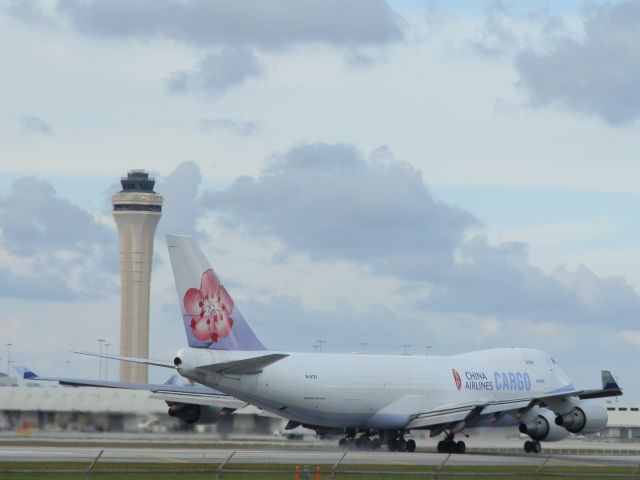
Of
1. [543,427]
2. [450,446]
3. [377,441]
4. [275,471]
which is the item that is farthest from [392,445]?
[275,471]

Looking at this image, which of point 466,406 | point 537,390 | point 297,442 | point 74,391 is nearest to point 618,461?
point 466,406

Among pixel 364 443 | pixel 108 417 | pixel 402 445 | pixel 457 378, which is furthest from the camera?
pixel 108 417

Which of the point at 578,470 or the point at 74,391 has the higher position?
the point at 74,391

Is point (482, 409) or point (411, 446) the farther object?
point (411, 446)

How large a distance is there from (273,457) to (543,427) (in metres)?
14.4

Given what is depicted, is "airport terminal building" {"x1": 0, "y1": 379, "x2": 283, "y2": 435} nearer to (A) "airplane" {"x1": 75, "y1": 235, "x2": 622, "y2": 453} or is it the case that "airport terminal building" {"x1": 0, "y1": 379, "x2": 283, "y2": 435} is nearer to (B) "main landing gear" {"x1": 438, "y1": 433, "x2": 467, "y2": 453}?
(A) "airplane" {"x1": 75, "y1": 235, "x2": 622, "y2": 453}

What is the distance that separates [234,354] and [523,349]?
808 inches

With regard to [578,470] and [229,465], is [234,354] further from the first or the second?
[578,470]

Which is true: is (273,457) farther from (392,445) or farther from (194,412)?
(392,445)

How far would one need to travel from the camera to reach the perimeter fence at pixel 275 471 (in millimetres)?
38500

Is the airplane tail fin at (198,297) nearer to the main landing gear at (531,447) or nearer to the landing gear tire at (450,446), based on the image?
the landing gear tire at (450,446)

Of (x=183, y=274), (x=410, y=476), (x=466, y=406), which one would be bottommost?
(x=410, y=476)

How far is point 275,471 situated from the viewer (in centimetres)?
4056

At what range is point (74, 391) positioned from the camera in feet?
252
